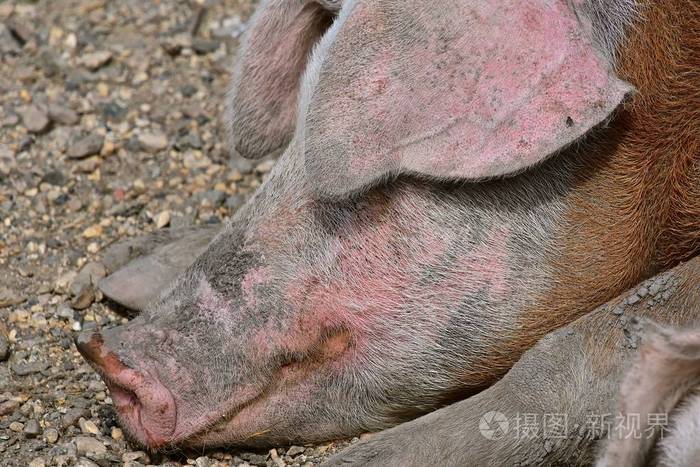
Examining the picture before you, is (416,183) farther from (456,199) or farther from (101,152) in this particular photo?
(101,152)

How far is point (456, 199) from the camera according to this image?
2938 millimetres

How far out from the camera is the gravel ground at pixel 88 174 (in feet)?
10.5

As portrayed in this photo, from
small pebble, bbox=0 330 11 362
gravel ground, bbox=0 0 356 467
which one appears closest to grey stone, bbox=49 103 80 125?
gravel ground, bbox=0 0 356 467

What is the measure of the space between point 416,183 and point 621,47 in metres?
0.60

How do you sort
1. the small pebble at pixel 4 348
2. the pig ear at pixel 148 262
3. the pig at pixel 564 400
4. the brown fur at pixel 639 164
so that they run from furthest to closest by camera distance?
the pig ear at pixel 148 262, the small pebble at pixel 4 348, the brown fur at pixel 639 164, the pig at pixel 564 400

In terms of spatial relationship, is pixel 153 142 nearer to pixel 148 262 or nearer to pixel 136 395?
pixel 148 262

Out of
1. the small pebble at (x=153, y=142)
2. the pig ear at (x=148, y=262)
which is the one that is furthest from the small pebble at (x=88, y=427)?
the small pebble at (x=153, y=142)

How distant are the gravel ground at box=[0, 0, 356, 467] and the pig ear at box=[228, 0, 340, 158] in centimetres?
55

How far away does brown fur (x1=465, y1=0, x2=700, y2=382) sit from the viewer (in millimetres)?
2910

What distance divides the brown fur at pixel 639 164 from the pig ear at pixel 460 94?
150mm

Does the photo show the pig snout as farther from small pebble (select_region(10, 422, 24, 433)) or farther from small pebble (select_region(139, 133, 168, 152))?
small pebble (select_region(139, 133, 168, 152))

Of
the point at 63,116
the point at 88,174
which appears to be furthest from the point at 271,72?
the point at 63,116

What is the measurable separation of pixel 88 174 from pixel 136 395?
1469 mm

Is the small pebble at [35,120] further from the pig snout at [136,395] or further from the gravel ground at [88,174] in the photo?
the pig snout at [136,395]
